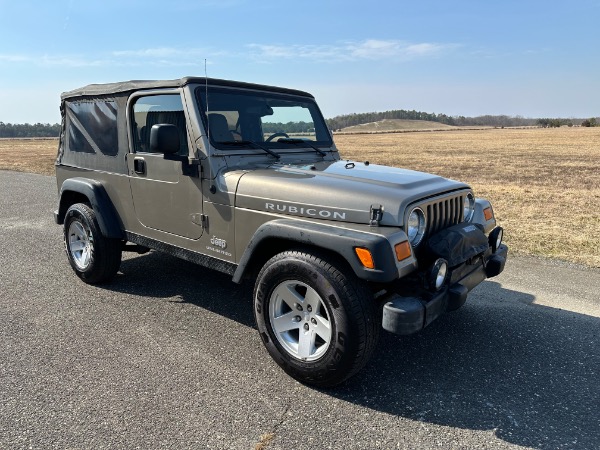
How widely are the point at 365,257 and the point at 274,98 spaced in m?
2.26

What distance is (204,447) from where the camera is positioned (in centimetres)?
252

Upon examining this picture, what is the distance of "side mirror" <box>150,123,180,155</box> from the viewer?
3.48 m

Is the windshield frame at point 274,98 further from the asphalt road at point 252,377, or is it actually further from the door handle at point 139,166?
the asphalt road at point 252,377

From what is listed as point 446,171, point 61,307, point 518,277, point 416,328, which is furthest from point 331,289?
point 446,171

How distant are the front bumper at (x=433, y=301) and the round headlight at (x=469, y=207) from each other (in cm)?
38

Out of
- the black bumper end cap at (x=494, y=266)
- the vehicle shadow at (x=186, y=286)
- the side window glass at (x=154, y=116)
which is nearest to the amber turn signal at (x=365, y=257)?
the black bumper end cap at (x=494, y=266)

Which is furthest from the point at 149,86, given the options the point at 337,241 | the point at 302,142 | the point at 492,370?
the point at 492,370

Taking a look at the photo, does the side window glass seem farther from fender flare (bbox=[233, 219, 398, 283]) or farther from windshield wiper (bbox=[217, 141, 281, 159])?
fender flare (bbox=[233, 219, 398, 283])

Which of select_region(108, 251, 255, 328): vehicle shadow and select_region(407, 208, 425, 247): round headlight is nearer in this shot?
select_region(407, 208, 425, 247): round headlight

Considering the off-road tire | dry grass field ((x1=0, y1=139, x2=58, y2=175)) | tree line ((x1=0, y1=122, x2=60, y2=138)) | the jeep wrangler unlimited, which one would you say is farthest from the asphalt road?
tree line ((x1=0, y1=122, x2=60, y2=138))

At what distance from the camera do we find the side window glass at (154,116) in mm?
3842

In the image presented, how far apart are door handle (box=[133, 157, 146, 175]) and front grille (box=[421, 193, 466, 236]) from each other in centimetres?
248

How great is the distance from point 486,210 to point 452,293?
4.14 feet

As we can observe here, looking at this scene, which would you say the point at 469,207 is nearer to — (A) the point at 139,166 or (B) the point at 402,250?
(B) the point at 402,250
